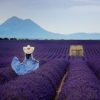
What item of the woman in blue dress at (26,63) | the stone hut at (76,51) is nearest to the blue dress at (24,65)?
the woman in blue dress at (26,63)

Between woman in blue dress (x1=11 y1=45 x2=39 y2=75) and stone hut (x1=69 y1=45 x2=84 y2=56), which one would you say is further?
stone hut (x1=69 y1=45 x2=84 y2=56)

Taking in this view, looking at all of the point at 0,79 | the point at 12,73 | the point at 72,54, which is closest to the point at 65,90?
the point at 0,79

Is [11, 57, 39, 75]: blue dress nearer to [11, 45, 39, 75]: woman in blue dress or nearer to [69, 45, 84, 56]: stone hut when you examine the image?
[11, 45, 39, 75]: woman in blue dress

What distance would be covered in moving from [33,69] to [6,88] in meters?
5.46

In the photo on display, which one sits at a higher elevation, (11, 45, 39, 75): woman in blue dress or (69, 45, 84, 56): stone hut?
(11, 45, 39, 75): woman in blue dress

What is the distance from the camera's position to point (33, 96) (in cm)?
758

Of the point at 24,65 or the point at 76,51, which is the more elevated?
the point at 24,65

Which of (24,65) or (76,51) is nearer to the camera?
(24,65)

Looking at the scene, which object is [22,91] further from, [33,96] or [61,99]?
[61,99]

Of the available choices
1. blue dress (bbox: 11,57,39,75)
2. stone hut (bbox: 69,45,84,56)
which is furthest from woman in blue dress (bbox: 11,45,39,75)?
stone hut (bbox: 69,45,84,56)

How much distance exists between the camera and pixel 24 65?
12.8 m

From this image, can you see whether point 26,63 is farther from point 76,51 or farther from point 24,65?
point 76,51

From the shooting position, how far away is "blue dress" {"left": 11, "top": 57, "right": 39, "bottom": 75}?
41.8 feet

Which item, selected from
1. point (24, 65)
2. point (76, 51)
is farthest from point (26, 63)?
point (76, 51)
